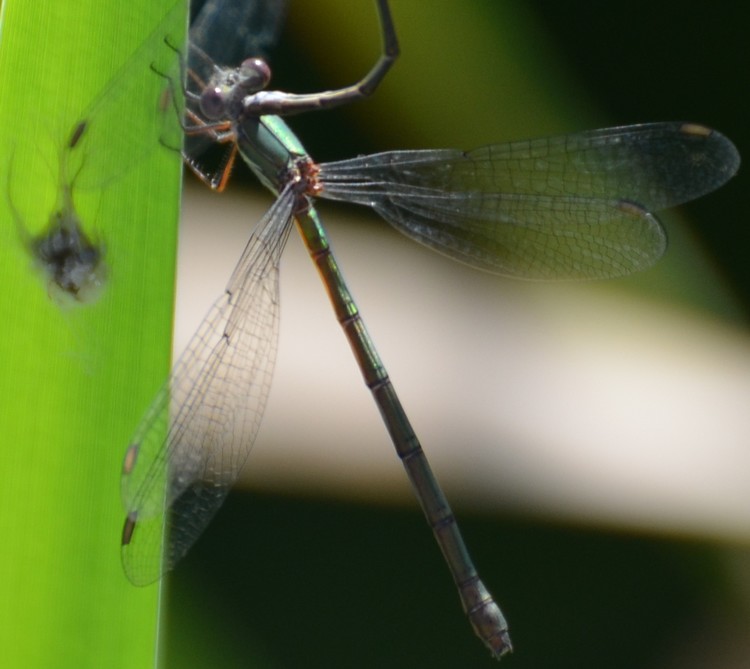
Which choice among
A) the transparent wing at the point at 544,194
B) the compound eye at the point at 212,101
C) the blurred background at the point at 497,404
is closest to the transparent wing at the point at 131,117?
the compound eye at the point at 212,101

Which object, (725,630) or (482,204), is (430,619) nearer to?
(725,630)

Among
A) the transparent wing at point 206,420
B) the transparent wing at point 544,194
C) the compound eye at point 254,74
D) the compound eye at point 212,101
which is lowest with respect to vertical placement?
the transparent wing at point 206,420

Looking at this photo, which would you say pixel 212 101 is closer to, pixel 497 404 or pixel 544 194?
pixel 544 194

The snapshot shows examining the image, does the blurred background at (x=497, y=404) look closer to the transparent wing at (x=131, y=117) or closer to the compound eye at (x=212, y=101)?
the compound eye at (x=212, y=101)

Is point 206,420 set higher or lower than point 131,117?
lower

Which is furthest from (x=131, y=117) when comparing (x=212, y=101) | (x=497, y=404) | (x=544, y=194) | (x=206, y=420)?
(x=497, y=404)
